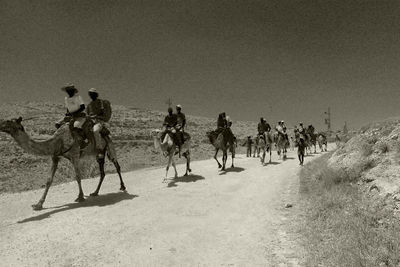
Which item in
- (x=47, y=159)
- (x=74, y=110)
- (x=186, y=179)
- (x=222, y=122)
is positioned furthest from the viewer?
(x=47, y=159)

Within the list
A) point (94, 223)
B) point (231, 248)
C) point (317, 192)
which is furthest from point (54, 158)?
point (317, 192)

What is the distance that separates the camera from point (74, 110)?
10680mm

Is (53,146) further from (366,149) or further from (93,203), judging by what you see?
(366,149)

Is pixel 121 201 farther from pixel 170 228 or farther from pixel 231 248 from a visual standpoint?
pixel 231 248

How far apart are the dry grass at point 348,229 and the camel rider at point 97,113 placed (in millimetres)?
7224

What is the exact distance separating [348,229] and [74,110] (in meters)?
8.79

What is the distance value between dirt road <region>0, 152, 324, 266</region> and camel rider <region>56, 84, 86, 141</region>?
7.87 ft

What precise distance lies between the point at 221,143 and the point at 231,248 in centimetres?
1122

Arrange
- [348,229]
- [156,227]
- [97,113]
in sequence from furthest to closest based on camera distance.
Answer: [97,113] < [156,227] < [348,229]

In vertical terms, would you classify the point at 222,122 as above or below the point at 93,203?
above

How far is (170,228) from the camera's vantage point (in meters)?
7.92

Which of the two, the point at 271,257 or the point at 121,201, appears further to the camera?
the point at 121,201

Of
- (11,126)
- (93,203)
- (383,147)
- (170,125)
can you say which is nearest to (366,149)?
(383,147)

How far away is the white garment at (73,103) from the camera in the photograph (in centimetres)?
1067
